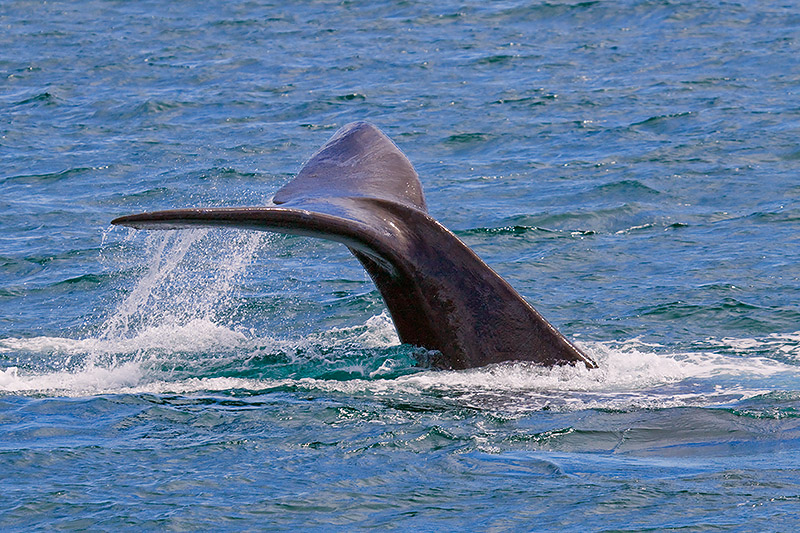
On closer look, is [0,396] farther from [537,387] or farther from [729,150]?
[729,150]

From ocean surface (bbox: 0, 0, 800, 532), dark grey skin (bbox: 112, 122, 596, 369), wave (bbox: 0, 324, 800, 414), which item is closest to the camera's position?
ocean surface (bbox: 0, 0, 800, 532)

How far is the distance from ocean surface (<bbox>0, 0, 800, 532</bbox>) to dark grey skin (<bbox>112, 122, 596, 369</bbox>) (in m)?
0.16

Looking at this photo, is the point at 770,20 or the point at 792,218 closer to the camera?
the point at 792,218

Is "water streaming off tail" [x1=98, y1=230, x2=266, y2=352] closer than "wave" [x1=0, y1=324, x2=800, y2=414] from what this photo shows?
No

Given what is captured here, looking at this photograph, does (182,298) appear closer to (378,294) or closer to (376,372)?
(378,294)

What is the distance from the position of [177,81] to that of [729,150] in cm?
949

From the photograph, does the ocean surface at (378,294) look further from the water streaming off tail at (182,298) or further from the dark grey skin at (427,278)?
the dark grey skin at (427,278)

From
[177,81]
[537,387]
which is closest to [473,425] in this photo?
[537,387]

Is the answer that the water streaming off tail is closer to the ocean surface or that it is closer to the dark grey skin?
the ocean surface

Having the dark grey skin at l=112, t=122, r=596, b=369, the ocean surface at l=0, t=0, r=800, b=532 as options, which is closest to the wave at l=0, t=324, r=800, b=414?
the ocean surface at l=0, t=0, r=800, b=532

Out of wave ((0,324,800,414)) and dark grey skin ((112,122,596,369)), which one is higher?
dark grey skin ((112,122,596,369))

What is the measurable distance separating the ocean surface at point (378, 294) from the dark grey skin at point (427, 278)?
162 millimetres

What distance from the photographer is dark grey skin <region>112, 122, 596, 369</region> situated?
756 centimetres

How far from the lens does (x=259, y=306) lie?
11398 millimetres
